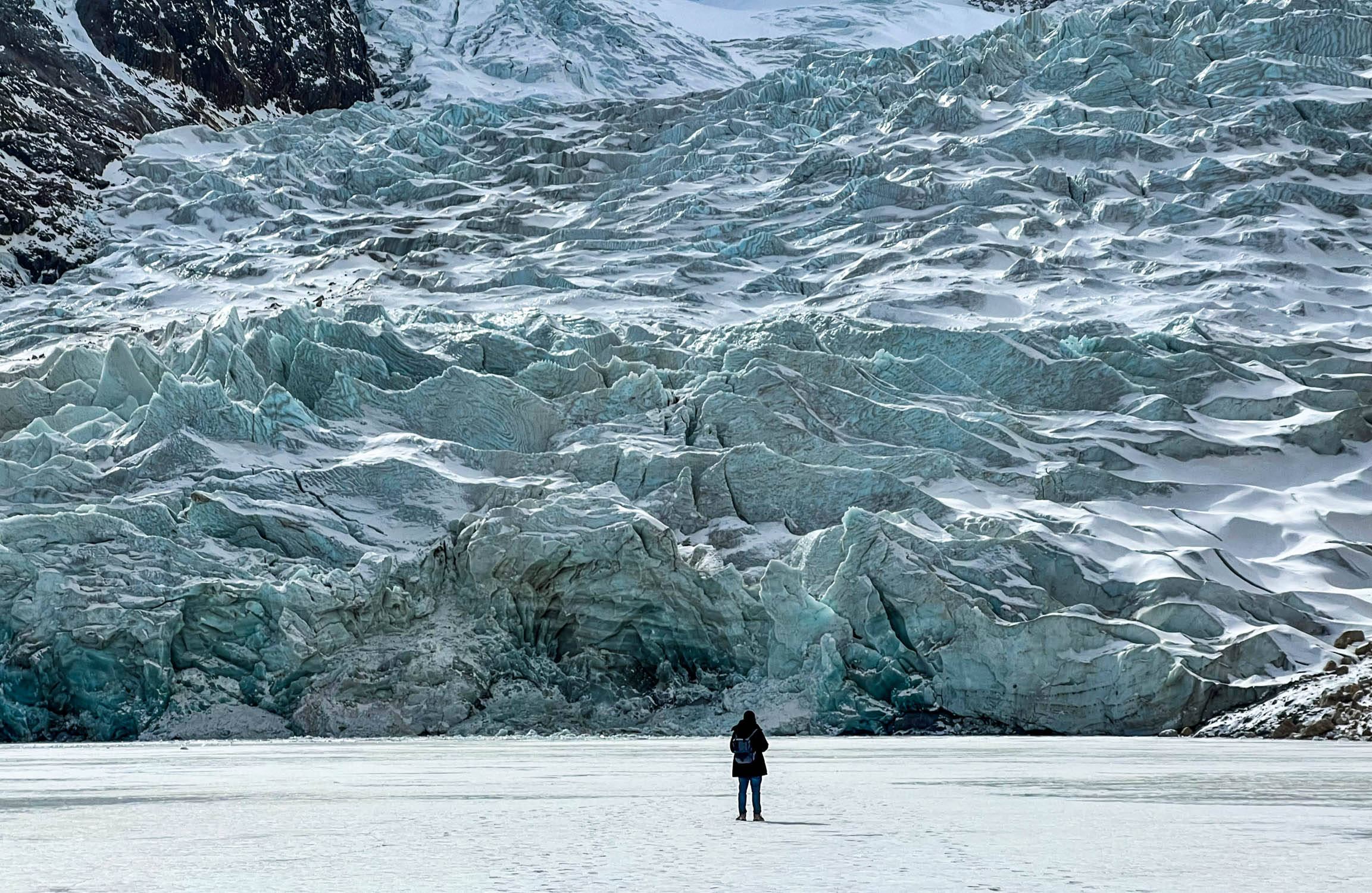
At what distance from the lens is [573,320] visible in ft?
146

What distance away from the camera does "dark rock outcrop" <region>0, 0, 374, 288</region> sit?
6141 centimetres

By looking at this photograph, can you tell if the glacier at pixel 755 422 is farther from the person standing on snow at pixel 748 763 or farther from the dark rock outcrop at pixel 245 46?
the dark rock outcrop at pixel 245 46

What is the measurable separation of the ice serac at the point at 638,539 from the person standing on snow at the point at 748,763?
16.1 meters

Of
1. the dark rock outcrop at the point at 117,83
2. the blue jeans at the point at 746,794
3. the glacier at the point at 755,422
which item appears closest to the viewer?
the blue jeans at the point at 746,794

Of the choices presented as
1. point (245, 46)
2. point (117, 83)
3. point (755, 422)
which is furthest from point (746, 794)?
point (245, 46)

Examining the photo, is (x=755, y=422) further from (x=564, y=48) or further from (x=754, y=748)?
(x=564, y=48)

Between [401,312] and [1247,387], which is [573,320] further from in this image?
[1247,387]

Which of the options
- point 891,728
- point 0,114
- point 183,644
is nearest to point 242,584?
point 183,644

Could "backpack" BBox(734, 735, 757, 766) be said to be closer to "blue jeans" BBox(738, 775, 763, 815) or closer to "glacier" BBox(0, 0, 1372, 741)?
"blue jeans" BBox(738, 775, 763, 815)

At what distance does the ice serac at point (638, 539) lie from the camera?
28062mm

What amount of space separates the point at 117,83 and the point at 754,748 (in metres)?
72.2

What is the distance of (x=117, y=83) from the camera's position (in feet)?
246

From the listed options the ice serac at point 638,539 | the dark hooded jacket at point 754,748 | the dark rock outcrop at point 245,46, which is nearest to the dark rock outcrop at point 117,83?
the dark rock outcrop at point 245,46

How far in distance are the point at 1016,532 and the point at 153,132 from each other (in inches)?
2154
